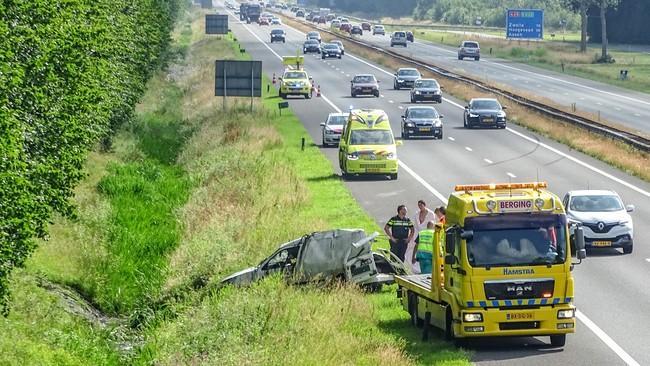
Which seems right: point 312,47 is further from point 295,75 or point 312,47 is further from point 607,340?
point 607,340

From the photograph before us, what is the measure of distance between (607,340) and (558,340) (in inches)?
50.5

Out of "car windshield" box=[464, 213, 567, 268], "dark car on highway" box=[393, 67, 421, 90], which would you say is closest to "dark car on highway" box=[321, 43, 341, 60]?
"dark car on highway" box=[393, 67, 421, 90]

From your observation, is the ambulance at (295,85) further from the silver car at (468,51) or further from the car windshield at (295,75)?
the silver car at (468,51)

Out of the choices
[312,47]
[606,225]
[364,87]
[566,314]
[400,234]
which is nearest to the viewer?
[566,314]

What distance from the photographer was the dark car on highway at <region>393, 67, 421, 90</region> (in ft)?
295

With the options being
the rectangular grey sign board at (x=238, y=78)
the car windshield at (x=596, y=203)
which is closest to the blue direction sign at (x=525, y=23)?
the rectangular grey sign board at (x=238, y=78)

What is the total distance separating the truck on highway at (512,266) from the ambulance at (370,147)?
83.4ft

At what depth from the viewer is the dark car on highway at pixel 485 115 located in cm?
6550

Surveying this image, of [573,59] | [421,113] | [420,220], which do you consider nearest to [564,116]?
[421,113]

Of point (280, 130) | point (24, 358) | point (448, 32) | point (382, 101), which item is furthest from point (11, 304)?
point (448, 32)

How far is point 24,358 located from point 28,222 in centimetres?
234

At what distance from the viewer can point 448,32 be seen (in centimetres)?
19325

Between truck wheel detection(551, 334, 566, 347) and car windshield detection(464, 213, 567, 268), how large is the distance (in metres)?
1.38

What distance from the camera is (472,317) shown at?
854 inches
